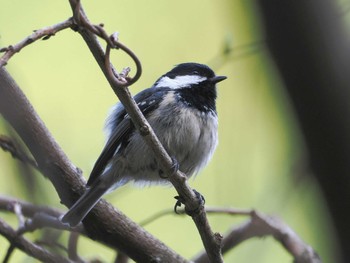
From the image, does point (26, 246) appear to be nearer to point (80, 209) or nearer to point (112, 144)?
point (80, 209)

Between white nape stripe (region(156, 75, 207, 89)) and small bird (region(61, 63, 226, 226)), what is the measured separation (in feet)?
0.06

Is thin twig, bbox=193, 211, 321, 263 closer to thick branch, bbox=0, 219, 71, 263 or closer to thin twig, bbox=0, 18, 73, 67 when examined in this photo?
thick branch, bbox=0, 219, 71, 263

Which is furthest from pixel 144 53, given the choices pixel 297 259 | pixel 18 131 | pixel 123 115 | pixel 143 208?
pixel 297 259

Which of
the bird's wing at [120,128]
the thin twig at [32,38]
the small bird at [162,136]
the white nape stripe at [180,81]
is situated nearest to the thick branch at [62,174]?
the bird's wing at [120,128]

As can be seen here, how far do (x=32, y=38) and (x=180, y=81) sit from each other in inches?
66.2

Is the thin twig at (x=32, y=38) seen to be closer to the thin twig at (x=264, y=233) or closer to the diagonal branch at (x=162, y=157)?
the diagonal branch at (x=162, y=157)

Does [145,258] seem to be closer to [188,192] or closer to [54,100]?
[188,192]

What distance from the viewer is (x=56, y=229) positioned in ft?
6.54

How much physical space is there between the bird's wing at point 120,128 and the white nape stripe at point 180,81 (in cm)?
11

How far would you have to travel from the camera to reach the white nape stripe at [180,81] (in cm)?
287

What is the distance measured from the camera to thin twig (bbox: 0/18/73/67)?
126cm

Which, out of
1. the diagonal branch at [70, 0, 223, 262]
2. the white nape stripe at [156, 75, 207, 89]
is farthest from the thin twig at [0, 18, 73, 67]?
the white nape stripe at [156, 75, 207, 89]

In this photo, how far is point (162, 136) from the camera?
2584mm

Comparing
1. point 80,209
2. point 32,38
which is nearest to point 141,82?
point 80,209
